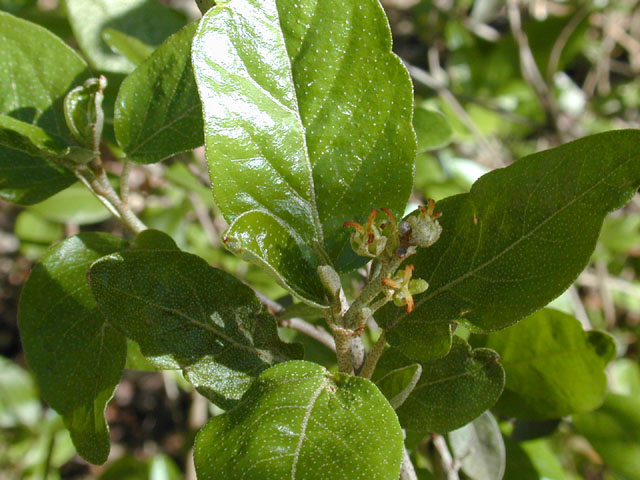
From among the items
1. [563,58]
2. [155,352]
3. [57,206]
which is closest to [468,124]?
[563,58]

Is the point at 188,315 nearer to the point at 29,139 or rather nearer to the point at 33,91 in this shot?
the point at 29,139

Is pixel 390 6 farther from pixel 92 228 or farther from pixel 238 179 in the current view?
pixel 238 179

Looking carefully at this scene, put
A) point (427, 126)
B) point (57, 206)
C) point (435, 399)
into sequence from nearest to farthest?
point (435, 399) → point (427, 126) → point (57, 206)

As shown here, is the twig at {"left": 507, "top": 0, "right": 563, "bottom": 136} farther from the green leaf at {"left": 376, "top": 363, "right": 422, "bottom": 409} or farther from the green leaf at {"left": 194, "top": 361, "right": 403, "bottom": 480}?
the green leaf at {"left": 194, "top": 361, "right": 403, "bottom": 480}

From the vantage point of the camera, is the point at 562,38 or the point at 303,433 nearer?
the point at 303,433

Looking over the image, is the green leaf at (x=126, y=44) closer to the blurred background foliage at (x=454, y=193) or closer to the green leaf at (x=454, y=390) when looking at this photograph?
the blurred background foliage at (x=454, y=193)

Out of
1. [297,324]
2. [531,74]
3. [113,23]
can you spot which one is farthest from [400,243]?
[531,74]

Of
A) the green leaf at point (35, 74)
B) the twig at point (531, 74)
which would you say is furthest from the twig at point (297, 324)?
the twig at point (531, 74)
